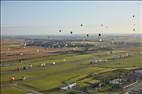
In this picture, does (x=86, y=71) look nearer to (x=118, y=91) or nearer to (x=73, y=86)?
(x=73, y=86)

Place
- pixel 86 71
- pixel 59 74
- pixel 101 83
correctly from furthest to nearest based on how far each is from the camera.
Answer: pixel 86 71 → pixel 59 74 → pixel 101 83

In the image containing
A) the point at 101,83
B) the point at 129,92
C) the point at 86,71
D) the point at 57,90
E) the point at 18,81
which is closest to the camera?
the point at 129,92

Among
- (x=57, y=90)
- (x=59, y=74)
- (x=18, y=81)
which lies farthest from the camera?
(x=59, y=74)

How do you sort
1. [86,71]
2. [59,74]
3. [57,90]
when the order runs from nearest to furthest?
1. [57,90]
2. [59,74]
3. [86,71]

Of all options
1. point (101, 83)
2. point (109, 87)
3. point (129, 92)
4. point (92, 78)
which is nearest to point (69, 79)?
point (92, 78)

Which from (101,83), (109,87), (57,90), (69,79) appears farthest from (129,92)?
(69,79)

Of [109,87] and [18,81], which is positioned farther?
[18,81]

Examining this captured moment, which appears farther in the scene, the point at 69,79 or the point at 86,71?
the point at 86,71

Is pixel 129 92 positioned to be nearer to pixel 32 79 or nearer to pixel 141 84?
pixel 141 84
